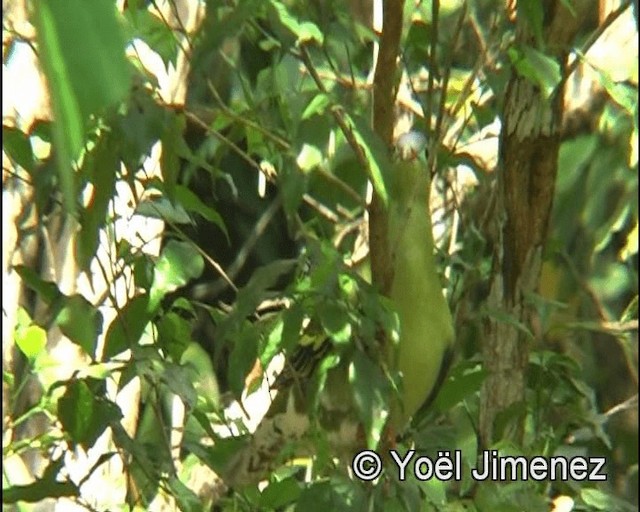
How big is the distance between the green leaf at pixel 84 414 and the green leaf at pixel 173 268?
9cm

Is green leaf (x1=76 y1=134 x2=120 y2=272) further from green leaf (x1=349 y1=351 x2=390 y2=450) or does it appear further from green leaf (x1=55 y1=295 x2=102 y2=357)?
green leaf (x1=349 y1=351 x2=390 y2=450)

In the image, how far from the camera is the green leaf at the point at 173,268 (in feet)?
2.95

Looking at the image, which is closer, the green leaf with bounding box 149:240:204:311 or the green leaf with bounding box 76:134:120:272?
the green leaf with bounding box 76:134:120:272

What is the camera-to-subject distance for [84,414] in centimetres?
83

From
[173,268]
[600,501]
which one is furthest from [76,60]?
[600,501]

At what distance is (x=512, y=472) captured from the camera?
991 mm

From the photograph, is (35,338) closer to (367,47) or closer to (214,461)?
(214,461)

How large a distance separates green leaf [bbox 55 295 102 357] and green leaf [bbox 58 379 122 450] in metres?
0.03

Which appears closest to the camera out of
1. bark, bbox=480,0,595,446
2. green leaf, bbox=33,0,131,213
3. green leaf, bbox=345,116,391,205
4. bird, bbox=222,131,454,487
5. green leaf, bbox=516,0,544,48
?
green leaf, bbox=33,0,131,213

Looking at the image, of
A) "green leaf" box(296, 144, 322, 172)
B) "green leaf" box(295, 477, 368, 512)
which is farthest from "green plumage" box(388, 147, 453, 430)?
"green leaf" box(296, 144, 322, 172)

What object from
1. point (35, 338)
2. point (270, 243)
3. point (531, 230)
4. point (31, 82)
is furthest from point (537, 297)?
point (270, 243)

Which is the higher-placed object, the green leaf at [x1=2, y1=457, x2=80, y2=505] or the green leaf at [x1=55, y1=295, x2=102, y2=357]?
the green leaf at [x1=55, y1=295, x2=102, y2=357]

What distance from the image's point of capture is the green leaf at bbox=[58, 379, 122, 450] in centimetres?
83

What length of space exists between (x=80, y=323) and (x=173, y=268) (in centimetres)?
13
